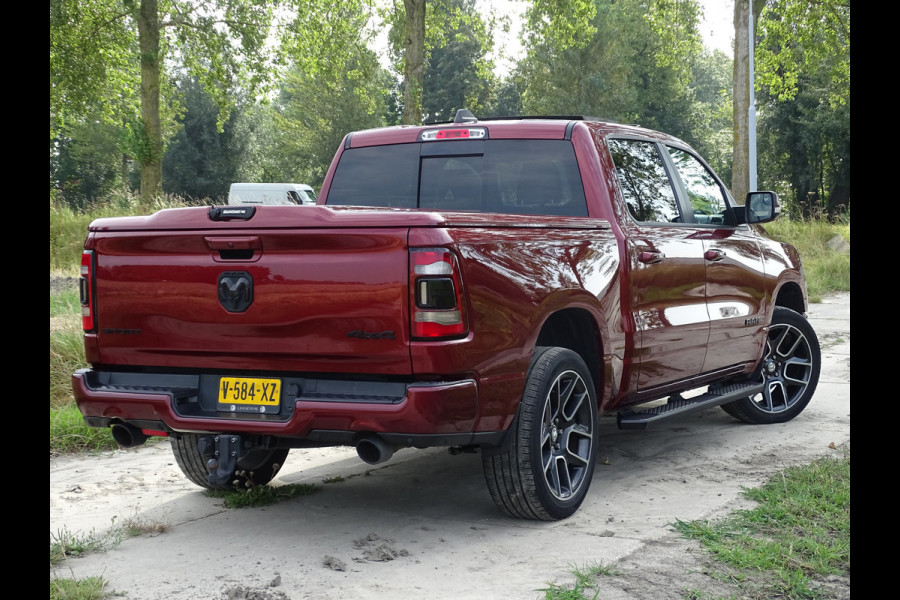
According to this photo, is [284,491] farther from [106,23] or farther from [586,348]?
[106,23]

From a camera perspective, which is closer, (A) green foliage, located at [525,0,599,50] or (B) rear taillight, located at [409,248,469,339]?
(B) rear taillight, located at [409,248,469,339]

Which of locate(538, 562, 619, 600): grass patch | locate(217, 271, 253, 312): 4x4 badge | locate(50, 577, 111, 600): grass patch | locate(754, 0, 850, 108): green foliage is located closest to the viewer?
locate(538, 562, 619, 600): grass patch

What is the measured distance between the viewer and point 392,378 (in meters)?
4.14

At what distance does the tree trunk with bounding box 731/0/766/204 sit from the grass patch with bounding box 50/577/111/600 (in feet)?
64.6

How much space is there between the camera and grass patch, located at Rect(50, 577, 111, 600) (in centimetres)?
380

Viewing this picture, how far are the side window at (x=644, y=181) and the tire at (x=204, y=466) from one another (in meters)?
2.44

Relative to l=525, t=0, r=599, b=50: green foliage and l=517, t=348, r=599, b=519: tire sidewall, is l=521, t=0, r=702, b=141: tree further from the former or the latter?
l=517, t=348, r=599, b=519: tire sidewall

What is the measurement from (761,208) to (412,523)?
3.31 meters

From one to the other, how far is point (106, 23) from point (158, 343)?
2329cm

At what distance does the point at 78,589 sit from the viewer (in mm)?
3854

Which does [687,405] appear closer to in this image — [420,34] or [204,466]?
[204,466]

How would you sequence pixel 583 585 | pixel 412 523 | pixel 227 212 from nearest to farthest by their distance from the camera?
pixel 583 585, pixel 227 212, pixel 412 523

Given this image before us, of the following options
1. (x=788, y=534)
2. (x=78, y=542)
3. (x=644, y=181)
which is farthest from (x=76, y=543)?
(x=644, y=181)

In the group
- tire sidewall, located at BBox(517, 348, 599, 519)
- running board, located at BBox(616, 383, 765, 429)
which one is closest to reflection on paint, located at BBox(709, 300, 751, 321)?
running board, located at BBox(616, 383, 765, 429)
